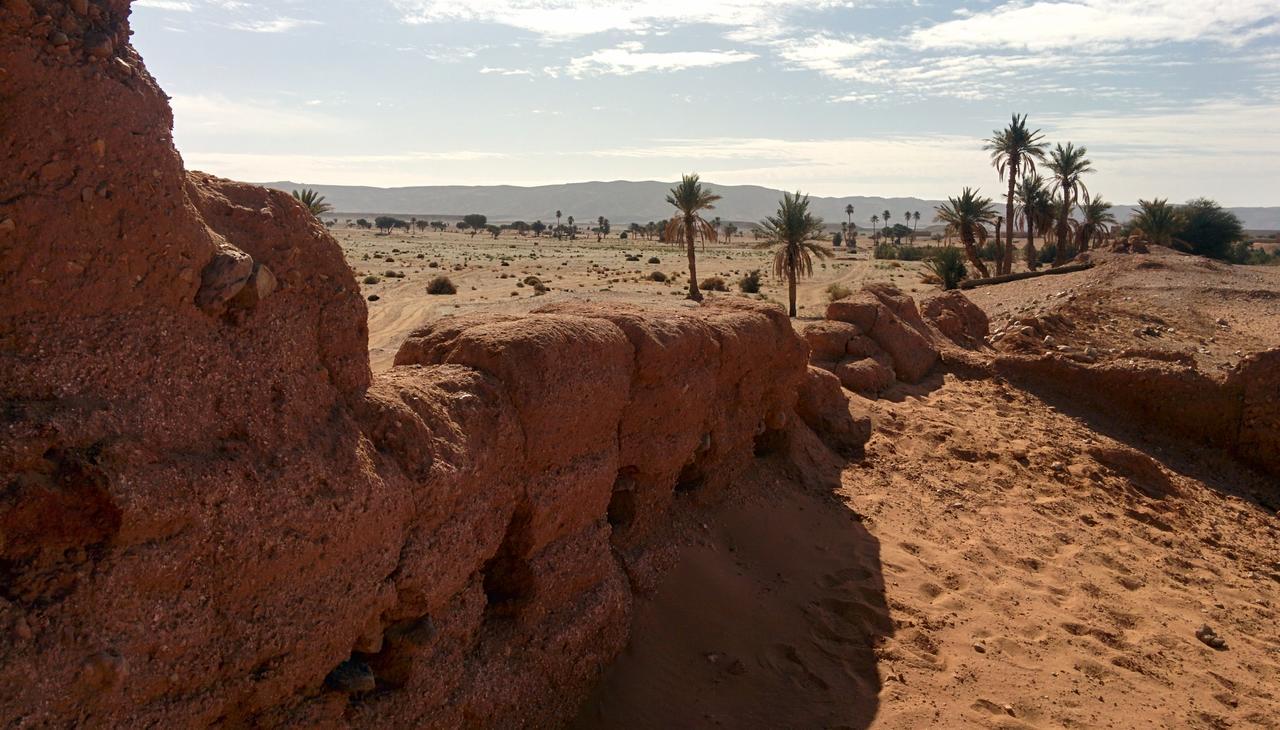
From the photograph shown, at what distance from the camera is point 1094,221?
4375 cm

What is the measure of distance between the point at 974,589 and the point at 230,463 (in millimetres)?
6080

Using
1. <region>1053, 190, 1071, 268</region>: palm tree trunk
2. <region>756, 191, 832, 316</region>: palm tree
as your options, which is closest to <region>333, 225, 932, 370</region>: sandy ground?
<region>756, 191, 832, 316</region>: palm tree

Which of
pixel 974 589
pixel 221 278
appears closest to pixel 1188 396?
pixel 974 589

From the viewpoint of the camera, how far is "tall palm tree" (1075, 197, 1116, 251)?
1695 inches

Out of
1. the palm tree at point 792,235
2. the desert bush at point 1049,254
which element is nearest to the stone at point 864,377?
the palm tree at point 792,235

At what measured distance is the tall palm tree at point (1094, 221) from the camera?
43.1 metres

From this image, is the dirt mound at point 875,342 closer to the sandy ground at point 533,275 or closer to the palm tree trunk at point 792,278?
the sandy ground at point 533,275

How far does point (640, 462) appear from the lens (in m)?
5.86

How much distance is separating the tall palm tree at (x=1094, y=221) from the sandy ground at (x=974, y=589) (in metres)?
33.4

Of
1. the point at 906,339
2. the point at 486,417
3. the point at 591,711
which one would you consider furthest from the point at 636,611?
the point at 906,339

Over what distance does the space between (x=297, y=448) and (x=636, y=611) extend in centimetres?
283

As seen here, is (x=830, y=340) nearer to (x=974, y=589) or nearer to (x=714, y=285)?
(x=974, y=589)

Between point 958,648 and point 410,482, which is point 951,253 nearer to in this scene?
point 958,648

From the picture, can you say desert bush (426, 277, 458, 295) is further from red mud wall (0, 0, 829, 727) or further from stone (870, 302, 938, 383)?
red mud wall (0, 0, 829, 727)
